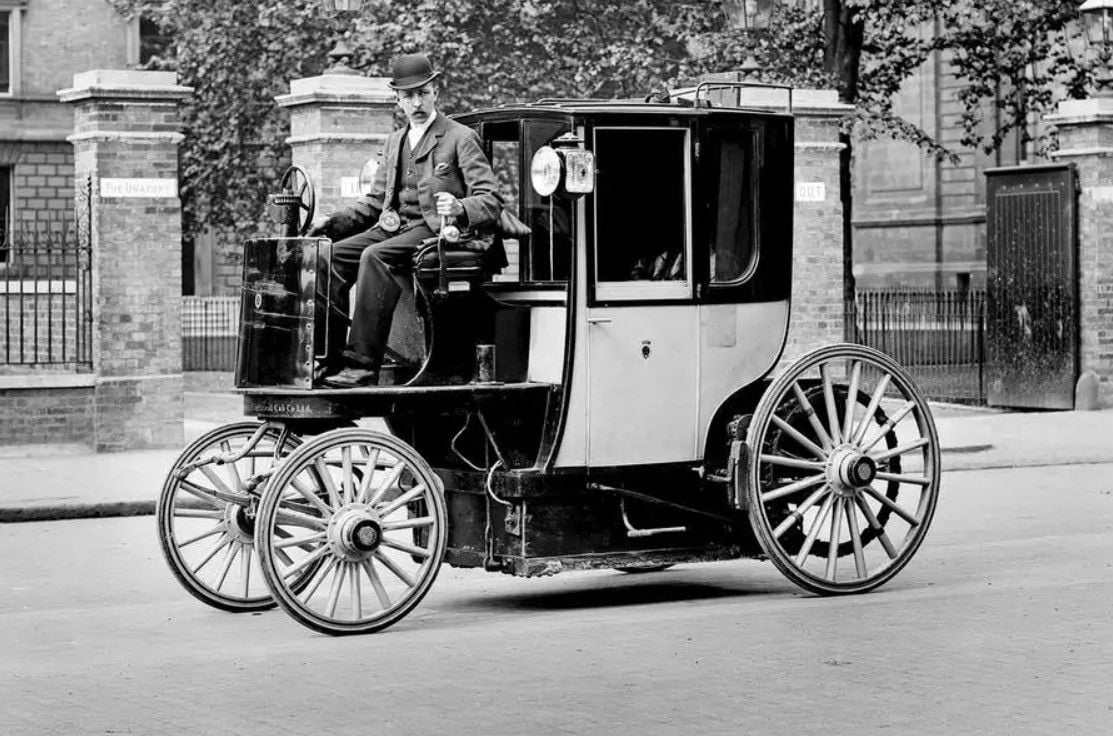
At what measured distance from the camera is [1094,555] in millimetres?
11453

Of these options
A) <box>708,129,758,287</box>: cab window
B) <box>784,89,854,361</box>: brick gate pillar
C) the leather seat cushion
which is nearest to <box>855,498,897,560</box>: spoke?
<box>708,129,758,287</box>: cab window

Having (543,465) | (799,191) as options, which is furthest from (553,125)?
(799,191)

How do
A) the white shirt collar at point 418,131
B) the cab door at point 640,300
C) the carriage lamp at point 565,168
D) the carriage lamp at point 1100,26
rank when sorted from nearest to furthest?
the carriage lamp at point 565,168 → the cab door at point 640,300 → the white shirt collar at point 418,131 → the carriage lamp at point 1100,26

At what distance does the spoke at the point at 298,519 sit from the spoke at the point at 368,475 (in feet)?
0.64

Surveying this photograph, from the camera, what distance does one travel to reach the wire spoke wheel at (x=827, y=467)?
9.73 meters

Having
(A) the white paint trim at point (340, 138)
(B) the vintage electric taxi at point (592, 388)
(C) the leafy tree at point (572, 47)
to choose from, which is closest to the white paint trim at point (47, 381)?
(A) the white paint trim at point (340, 138)

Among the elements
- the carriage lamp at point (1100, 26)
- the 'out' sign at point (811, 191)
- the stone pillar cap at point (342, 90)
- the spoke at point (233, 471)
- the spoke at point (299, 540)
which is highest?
the carriage lamp at point (1100, 26)

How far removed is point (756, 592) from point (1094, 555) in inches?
89.4

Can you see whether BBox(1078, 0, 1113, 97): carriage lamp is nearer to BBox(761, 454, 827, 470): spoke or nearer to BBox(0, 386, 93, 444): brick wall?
BBox(0, 386, 93, 444): brick wall

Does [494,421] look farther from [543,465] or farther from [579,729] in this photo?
[579,729]

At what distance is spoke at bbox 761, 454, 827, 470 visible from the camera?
9.72 metres

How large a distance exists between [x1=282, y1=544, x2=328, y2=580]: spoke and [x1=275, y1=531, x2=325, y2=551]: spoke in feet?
0.14

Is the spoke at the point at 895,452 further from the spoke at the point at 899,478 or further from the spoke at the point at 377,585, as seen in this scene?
the spoke at the point at 377,585

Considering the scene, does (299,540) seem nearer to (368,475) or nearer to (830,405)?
(368,475)
